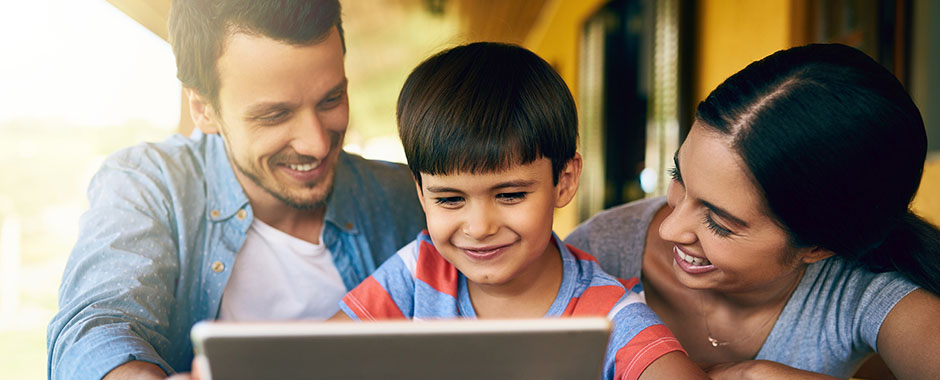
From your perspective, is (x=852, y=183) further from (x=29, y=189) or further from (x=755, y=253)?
(x=29, y=189)

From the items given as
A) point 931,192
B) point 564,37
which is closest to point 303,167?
point 931,192

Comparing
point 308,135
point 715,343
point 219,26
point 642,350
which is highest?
point 219,26

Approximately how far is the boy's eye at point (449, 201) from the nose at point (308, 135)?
299mm

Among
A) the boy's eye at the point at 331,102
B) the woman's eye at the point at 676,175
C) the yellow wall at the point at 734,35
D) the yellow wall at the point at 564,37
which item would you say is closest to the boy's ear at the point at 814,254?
the woman's eye at the point at 676,175

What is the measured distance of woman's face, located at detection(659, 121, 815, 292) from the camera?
113cm

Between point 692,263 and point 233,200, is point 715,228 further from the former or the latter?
point 233,200

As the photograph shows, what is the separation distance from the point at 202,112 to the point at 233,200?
19 centimetres

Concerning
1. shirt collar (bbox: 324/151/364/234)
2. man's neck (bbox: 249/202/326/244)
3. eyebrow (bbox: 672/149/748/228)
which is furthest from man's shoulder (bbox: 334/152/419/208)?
eyebrow (bbox: 672/149/748/228)

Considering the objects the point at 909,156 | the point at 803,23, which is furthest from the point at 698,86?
the point at 909,156

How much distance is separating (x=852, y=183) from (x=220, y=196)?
119 centimetres

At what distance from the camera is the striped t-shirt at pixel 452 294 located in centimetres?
117

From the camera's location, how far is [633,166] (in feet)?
17.0

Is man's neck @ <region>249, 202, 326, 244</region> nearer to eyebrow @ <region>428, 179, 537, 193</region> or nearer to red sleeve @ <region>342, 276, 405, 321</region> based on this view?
red sleeve @ <region>342, 276, 405, 321</region>

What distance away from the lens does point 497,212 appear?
3.84 feet
